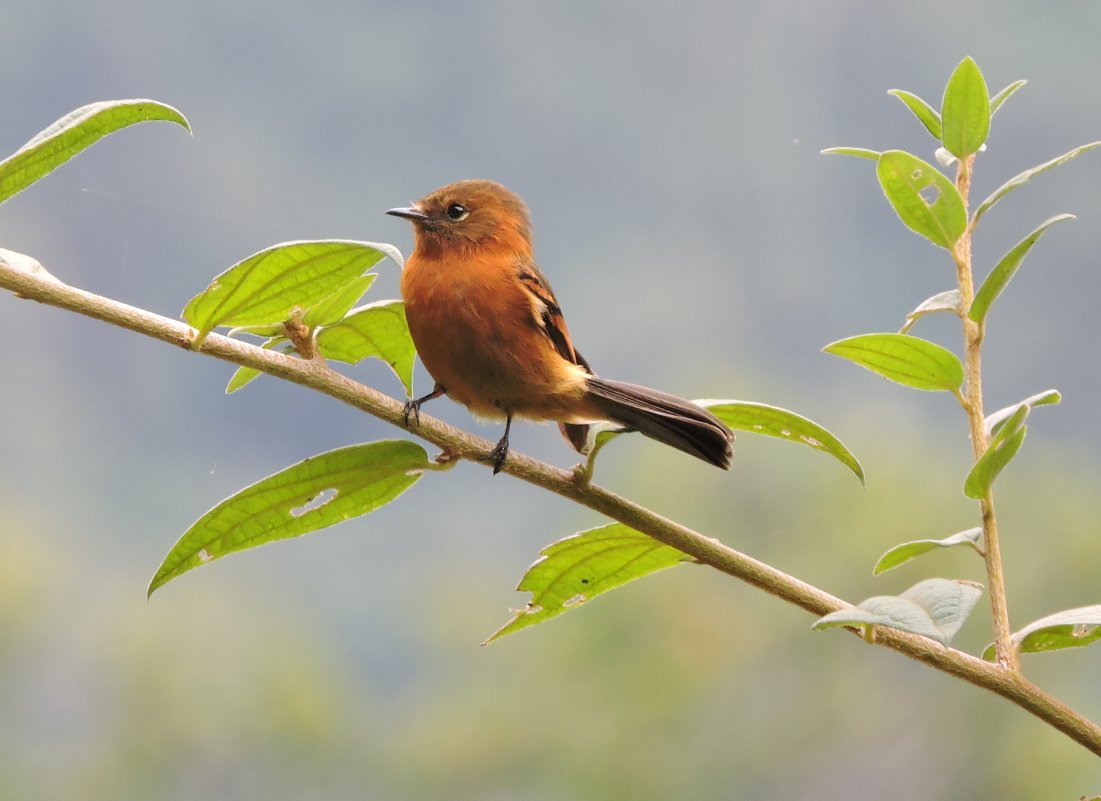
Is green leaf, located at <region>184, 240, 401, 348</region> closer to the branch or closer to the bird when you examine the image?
the branch

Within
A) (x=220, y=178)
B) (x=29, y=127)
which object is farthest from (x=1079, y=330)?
(x=29, y=127)

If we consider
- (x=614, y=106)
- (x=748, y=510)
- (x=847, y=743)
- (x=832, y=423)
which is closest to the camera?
(x=847, y=743)

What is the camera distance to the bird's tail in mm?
848

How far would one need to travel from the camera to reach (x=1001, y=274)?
706 millimetres

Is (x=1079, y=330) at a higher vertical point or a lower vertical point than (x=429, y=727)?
higher

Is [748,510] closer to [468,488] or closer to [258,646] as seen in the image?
[258,646]

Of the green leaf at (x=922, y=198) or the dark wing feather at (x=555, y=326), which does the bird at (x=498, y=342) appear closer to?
the dark wing feather at (x=555, y=326)

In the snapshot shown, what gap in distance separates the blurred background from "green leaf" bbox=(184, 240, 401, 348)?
14 cm

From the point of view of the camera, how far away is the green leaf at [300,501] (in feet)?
2.29

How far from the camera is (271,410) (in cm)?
1106

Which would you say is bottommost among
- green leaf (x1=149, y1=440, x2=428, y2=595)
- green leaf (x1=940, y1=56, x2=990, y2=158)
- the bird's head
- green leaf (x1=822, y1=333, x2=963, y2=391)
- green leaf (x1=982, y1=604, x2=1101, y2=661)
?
green leaf (x1=982, y1=604, x2=1101, y2=661)

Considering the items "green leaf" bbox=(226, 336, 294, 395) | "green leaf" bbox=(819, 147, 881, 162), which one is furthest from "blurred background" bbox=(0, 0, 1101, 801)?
"green leaf" bbox=(819, 147, 881, 162)

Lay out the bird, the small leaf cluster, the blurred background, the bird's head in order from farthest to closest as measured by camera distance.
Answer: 1. the blurred background
2. the bird's head
3. the bird
4. the small leaf cluster

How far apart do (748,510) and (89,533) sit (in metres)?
8.00
